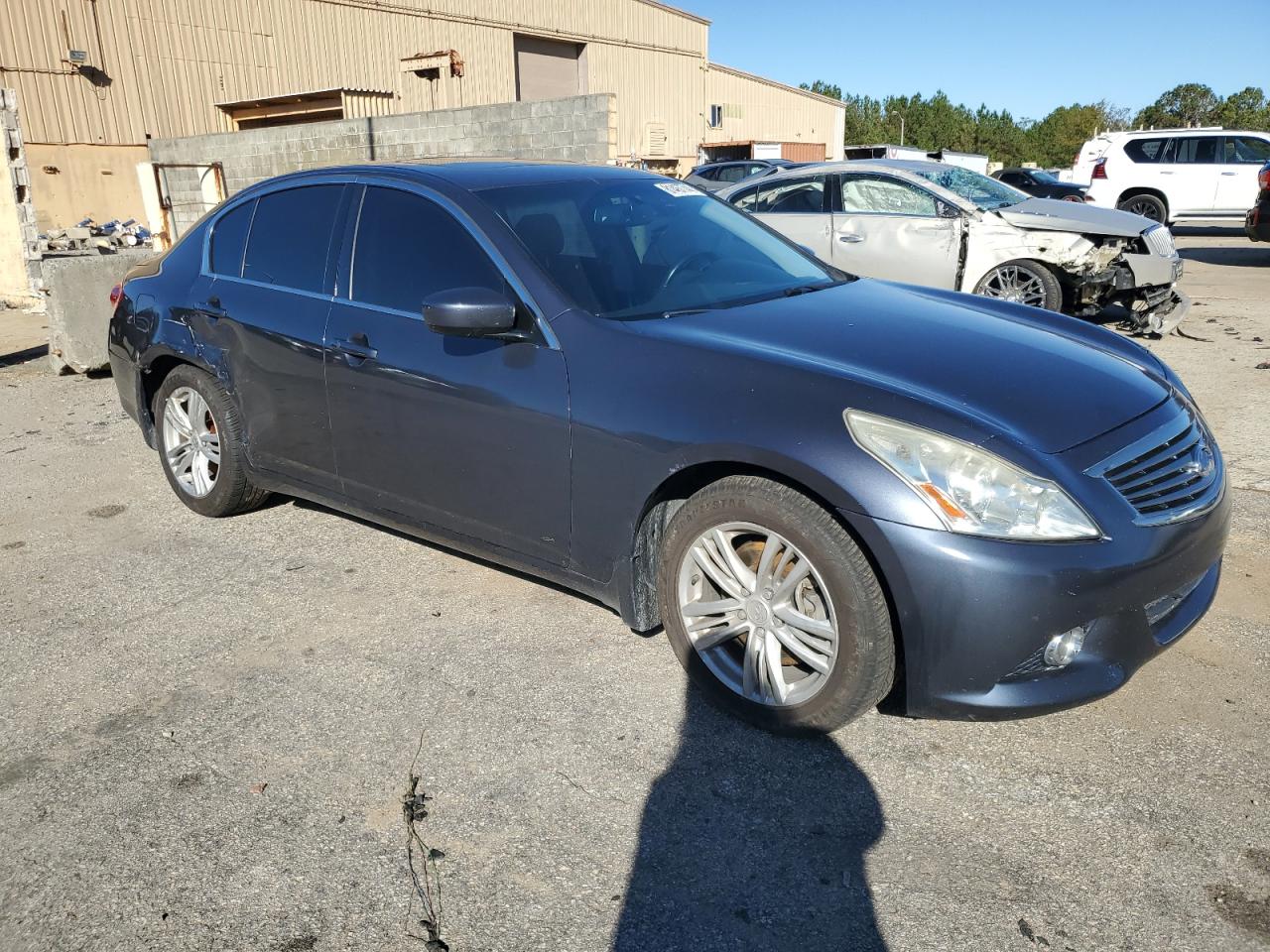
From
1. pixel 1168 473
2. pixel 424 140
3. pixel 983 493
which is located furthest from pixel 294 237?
pixel 424 140

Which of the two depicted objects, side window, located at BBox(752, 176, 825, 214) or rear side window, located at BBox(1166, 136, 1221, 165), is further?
rear side window, located at BBox(1166, 136, 1221, 165)

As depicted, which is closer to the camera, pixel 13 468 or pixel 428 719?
pixel 428 719

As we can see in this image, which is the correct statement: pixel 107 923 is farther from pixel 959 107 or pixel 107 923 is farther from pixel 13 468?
pixel 959 107

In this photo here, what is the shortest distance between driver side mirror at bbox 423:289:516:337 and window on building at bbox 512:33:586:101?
26491mm

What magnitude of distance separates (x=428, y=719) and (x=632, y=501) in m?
0.93

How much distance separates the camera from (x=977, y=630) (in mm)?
2570

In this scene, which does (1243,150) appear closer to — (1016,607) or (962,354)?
(962,354)

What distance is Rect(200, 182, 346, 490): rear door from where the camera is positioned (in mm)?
4055

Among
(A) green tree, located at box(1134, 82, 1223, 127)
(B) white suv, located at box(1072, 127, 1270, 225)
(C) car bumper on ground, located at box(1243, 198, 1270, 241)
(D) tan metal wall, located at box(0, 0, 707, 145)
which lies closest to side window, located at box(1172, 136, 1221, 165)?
(B) white suv, located at box(1072, 127, 1270, 225)

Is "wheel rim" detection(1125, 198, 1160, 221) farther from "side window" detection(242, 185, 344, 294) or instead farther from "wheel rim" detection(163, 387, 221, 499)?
"wheel rim" detection(163, 387, 221, 499)

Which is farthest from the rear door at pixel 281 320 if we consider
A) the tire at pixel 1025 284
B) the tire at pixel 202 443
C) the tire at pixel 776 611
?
the tire at pixel 1025 284

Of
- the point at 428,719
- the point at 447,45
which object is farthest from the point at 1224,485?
the point at 447,45

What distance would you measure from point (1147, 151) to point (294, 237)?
18.3 meters

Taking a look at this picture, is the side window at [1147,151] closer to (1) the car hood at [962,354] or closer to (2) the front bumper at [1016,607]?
(1) the car hood at [962,354]
